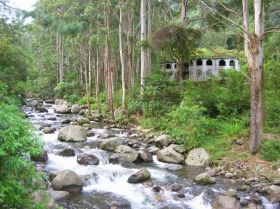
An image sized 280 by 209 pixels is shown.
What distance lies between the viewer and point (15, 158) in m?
5.39

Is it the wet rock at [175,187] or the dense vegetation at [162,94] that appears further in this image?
the wet rock at [175,187]

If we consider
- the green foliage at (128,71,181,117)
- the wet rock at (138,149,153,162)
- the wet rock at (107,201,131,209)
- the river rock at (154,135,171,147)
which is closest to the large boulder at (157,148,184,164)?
→ the wet rock at (138,149,153,162)

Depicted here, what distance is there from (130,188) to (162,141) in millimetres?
5061

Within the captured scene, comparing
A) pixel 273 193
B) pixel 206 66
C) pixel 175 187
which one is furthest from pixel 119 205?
pixel 206 66

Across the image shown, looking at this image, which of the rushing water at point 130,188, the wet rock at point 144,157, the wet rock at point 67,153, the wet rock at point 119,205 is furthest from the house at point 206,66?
the wet rock at point 119,205

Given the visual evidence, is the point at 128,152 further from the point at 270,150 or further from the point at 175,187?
the point at 270,150

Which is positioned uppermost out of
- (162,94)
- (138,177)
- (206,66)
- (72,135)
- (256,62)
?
(206,66)

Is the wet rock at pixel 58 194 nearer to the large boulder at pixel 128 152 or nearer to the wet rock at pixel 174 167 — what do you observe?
the large boulder at pixel 128 152

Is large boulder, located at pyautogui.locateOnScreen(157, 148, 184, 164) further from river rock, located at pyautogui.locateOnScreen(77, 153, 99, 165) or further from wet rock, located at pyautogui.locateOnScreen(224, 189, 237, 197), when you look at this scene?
wet rock, located at pyautogui.locateOnScreen(224, 189, 237, 197)

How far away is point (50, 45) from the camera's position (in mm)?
45219

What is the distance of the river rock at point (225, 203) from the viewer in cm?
924

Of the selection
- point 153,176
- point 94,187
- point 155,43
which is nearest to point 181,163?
point 153,176

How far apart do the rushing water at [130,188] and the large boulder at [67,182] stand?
230 millimetres

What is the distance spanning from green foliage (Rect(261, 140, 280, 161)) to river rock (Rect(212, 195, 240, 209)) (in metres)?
3.19
